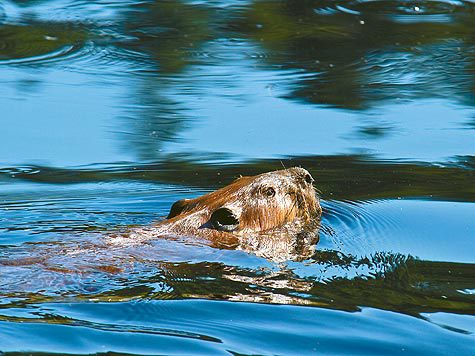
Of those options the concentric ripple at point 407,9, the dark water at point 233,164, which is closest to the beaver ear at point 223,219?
the dark water at point 233,164

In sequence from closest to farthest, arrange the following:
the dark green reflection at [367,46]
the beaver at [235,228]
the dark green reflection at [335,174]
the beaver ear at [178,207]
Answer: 1. the beaver at [235,228]
2. the beaver ear at [178,207]
3. the dark green reflection at [335,174]
4. the dark green reflection at [367,46]

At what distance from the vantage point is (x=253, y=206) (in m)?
6.54

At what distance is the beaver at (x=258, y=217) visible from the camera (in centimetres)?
619

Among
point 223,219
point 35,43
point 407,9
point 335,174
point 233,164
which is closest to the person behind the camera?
point 223,219

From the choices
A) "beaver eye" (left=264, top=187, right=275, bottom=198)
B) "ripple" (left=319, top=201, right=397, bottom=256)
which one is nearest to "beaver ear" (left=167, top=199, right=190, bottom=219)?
"beaver eye" (left=264, top=187, right=275, bottom=198)

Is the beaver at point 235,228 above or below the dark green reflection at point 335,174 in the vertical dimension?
above

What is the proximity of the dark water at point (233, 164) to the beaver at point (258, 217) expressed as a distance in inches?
6.3

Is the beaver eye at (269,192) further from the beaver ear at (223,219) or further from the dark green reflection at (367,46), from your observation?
the dark green reflection at (367,46)

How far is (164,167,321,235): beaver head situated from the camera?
6.34m

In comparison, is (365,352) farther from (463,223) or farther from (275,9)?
(275,9)

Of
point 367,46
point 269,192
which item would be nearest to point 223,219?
point 269,192

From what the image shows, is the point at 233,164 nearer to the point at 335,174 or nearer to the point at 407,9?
the point at 335,174

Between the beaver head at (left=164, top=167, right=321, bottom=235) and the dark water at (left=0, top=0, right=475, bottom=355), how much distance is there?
0.22 meters

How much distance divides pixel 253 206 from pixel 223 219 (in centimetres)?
26
